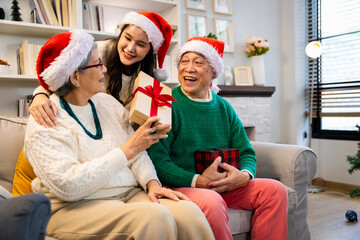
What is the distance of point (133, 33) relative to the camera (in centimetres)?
183

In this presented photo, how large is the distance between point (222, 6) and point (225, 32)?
0.29 meters

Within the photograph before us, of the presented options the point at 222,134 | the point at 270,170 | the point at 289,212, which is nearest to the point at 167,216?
the point at 222,134

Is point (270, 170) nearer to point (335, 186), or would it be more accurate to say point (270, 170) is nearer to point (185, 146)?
point (185, 146)

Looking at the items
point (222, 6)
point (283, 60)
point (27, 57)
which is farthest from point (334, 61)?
point (27, 57)

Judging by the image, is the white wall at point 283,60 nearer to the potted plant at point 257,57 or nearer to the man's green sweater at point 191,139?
the potted plant at point 257,57

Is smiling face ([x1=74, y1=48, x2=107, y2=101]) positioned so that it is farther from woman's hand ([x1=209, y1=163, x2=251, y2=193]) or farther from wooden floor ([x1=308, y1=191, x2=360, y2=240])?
wooden floor ([x1=308, y1=191, x2=360, y2=240])

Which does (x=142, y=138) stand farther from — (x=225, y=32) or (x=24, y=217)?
(x=225, y=32)

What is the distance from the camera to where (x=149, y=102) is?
1.47m

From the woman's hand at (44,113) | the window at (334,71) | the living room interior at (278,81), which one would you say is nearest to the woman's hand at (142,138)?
the woman's hand at (44,113)

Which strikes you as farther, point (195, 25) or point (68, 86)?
point (195, 25)

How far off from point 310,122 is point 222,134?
274 cm

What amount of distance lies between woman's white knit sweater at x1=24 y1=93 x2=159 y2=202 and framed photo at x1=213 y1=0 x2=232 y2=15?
8.68ft

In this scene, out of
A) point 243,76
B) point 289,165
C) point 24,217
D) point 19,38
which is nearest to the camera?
point 24,217

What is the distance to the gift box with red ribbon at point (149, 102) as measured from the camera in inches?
55.8
